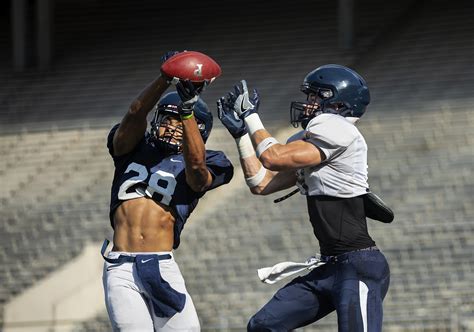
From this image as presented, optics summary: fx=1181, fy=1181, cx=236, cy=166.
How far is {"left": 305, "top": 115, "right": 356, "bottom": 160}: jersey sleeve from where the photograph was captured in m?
5.17

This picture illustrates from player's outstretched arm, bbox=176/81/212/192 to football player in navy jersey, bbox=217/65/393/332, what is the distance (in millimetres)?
140

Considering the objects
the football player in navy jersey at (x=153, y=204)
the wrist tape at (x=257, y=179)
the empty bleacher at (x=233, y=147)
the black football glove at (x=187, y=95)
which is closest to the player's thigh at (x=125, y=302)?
the football player in navy jersey at (x=153, y=204)

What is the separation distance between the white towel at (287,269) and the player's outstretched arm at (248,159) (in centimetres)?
37

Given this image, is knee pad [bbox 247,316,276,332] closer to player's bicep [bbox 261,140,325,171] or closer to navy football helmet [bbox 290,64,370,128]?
player's bicep [bbox 261,140,325,171]

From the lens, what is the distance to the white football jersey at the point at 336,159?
5.18 metres

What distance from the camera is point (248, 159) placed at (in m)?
5.49

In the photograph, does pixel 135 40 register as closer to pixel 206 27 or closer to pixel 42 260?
pixel 206 27

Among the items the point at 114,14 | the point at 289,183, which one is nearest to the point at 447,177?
the point at 289,183

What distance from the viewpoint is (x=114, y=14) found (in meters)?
18.1

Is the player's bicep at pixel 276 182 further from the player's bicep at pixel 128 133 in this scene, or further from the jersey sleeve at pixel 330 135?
the player's bicep at pixel 128 133

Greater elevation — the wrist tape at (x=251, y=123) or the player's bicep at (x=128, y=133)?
the wrist tape at (x=251, y=123)

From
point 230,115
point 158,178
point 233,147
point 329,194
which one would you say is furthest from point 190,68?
point 233,147

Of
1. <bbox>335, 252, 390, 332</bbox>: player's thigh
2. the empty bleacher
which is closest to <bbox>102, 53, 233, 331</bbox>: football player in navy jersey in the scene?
<bbox>335, 252, 390, 332</bbox>: player's thigh

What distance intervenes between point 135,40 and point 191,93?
1211 cm
